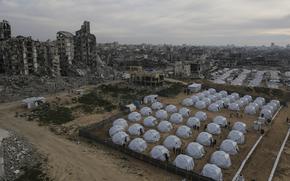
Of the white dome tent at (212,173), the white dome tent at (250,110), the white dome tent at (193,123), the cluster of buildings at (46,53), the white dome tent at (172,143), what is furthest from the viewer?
the cluster of buildings at (46,53)

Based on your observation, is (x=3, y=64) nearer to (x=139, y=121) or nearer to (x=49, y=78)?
(x=49, y=78)

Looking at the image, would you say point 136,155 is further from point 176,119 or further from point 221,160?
point 176,119

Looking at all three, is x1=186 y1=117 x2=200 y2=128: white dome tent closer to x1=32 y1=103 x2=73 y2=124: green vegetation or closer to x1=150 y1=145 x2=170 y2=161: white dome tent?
x1=150 y1=145 x2=170 y2=161: white dome tent

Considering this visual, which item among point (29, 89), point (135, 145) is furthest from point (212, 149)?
point (29, 89)

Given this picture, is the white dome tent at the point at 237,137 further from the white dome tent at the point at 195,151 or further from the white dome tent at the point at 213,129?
the white dome tent at the point at 195,151

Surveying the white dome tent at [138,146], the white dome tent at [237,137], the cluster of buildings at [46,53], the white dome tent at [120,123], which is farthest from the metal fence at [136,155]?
the cluster of buildings at [46,53]
